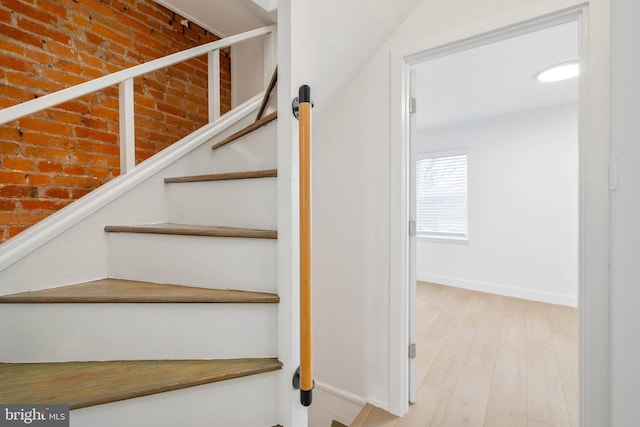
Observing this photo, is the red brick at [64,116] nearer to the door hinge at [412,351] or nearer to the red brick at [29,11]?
the red brick at [29,11]

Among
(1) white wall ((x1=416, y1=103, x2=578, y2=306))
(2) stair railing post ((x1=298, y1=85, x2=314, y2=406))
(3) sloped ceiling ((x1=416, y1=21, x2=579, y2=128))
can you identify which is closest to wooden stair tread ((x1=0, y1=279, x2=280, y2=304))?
(2) stair railing post ((x1=298, y1=85, x2=314, y2=406))

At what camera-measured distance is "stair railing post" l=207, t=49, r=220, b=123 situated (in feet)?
5.89

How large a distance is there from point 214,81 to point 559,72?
110 inches

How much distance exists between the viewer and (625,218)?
95cm

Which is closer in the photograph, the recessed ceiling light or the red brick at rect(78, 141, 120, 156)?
the red brick at rect(78, 141, 120, 156)

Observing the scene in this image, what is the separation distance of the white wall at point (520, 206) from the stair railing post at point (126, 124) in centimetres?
395

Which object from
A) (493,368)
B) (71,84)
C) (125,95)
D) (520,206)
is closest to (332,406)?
(493,368)

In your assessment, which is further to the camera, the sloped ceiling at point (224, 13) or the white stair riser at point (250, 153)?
the sloped ceiling at point (224, 13)

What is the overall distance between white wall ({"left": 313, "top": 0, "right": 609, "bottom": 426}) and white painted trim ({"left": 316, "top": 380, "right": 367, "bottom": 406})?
0.08ft

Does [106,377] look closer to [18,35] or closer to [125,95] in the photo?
[125,95]

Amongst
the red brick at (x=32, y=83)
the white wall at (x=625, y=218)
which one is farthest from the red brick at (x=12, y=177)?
the white wall at (x=625, y=218)

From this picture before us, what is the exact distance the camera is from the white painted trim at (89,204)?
1.06 meters

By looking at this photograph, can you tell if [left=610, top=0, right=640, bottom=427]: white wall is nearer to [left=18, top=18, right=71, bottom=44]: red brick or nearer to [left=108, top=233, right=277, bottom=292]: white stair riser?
[left=108, top=233, right=277, bottom=292]: white stair riser

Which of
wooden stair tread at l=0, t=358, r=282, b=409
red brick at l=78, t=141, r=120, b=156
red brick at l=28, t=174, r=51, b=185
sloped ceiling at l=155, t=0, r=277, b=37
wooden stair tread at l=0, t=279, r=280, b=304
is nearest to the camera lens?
wooden stair tread at l=0, t=358, r=282, b=409
